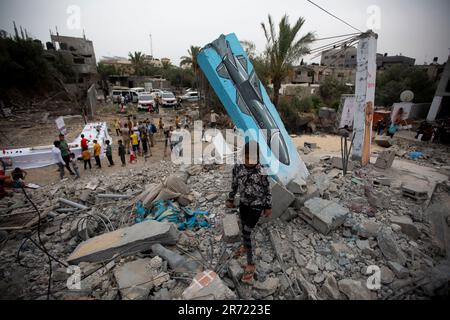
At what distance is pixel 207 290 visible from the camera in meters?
2.55

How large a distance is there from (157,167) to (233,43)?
5.12 metres

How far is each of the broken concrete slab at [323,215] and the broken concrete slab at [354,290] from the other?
94 centimetres

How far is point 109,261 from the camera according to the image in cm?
317

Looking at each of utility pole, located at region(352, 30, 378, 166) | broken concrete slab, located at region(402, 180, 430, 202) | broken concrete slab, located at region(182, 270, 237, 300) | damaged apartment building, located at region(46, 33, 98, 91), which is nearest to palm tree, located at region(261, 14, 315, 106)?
utility pole, located at region(352, 30, 378, 166)

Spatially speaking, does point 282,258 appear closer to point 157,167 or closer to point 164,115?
point 157,167

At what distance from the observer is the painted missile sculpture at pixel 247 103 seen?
16.6ft

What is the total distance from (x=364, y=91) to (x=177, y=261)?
7107mm

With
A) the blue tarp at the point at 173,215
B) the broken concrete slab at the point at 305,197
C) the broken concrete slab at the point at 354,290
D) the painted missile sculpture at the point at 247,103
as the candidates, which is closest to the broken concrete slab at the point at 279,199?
the broken concrete slab at the point at 305,197

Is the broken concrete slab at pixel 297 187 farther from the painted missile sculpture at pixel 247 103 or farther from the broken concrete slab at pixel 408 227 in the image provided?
the broken concrete slab at pixel 408 227

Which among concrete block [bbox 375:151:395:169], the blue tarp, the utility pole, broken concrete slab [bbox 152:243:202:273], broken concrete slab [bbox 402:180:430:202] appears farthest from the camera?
concrete block [bbox 375:151:395:169]

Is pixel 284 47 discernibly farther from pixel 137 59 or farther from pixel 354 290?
pixel 137 59

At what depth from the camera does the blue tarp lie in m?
4.06

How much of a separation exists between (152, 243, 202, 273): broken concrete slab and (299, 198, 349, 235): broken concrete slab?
2103mm

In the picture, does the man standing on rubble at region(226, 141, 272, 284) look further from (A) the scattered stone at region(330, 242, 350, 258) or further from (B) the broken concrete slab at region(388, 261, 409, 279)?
(B) the broken concrete slab at region(388, 261, 409, 279)
